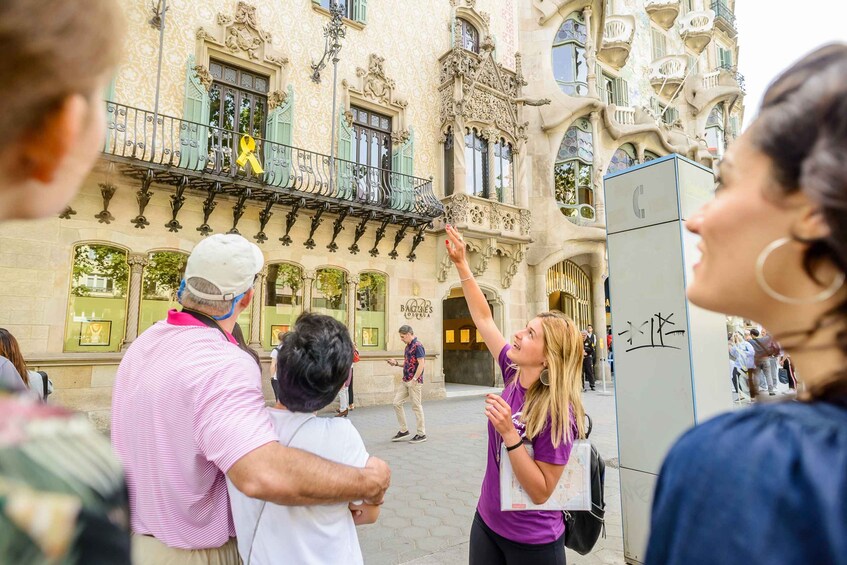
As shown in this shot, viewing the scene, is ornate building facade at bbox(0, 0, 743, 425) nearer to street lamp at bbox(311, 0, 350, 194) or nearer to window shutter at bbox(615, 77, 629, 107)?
street lamp at bbox(311, 0, 350, 194)

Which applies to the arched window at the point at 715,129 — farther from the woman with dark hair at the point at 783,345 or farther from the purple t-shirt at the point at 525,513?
the woman with dark hair at the point at 783,345

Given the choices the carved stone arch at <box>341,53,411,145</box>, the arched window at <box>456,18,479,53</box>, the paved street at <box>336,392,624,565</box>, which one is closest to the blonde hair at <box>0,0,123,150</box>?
the paved street at <box>336,392,624,565</box>

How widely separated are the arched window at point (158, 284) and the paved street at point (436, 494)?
481cm

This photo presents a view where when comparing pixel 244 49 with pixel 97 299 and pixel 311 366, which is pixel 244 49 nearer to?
pixel 97 299

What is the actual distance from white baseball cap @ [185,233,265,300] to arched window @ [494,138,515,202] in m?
14.0

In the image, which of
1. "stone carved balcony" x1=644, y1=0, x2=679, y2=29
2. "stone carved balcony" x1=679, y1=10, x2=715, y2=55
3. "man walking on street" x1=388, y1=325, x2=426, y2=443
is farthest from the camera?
"stone carved balcony" x1=679, y1=10, x2=715, y2=55

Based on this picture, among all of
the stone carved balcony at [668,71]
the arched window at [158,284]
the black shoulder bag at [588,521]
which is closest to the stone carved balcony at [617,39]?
the stone carved balcony at [668,71]

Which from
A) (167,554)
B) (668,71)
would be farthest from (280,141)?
(668,71)

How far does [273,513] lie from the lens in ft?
5.30

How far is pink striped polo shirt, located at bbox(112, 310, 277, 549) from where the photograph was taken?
4.94ft

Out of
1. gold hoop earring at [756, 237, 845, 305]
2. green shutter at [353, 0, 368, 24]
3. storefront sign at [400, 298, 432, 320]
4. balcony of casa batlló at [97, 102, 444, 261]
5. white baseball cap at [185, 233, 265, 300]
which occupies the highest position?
green shutter at [353, 0, 368, 24]

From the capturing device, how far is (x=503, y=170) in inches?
616

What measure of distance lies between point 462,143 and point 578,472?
43.0 feet

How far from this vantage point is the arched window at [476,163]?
1479 cm
